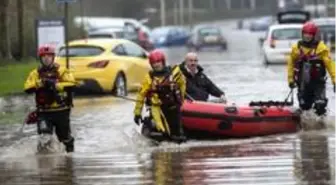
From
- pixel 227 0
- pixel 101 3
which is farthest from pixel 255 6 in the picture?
pixel 101 3

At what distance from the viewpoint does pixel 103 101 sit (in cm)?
2214

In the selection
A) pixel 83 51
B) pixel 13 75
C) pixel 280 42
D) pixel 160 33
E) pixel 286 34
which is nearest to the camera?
pixel 83 51

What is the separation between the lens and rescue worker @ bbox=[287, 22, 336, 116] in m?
15.5

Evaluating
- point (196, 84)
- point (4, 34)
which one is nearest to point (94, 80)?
point (196, 84)

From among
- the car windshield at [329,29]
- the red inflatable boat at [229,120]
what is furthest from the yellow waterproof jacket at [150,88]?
the car windshield at [329,29]

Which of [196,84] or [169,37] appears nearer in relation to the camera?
[196,84]

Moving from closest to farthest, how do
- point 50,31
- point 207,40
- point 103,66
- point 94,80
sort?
1. point 94,80
2. point 103,66
3. point 50,31
4. point 207,40

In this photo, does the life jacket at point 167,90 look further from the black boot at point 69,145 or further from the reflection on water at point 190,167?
the black boot at point 69,145

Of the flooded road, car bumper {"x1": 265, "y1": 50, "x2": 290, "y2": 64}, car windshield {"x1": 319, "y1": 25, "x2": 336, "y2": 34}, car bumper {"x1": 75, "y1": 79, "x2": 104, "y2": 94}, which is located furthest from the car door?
car windshield {"x1": 319, "y1": 25, "x2": 336, "y2": 34}

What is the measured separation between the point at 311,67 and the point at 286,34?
19691 millimetres

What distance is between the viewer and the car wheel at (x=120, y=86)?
2353cm

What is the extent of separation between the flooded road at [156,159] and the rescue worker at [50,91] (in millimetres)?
424

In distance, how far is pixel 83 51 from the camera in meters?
23.7

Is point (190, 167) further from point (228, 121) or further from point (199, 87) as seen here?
point (199, 87)
